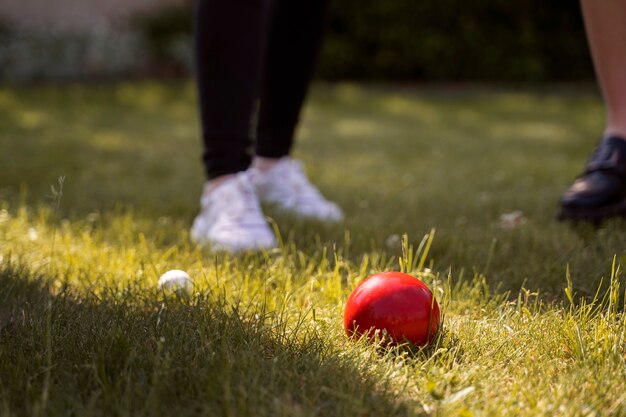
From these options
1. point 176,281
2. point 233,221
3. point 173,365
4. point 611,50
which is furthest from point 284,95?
point 173,365

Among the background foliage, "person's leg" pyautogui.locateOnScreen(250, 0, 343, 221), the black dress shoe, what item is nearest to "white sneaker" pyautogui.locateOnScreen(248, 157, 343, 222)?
"person's leg" pyautogui.locateOnScreen(250, 0, 343, 221)

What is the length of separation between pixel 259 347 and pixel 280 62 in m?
1.70

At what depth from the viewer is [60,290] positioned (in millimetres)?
1719

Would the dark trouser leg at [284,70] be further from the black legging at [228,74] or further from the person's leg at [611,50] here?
the person's leg at [611,50]

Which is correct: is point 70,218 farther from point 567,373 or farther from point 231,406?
point 567,373

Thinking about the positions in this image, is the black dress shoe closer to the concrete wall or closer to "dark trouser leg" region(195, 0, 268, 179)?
"dark trouser leg" region(195, 0, 268, 179)

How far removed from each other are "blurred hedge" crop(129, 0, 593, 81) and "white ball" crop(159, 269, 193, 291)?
9.49 meters

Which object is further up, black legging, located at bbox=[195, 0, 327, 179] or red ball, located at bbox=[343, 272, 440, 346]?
black legging, located at bbox=[195, 0, 327, 179]

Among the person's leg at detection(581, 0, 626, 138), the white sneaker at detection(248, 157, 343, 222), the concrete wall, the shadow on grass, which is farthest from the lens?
the concrete wall

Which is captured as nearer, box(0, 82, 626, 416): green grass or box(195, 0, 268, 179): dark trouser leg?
box(0, 82, 626, 416): green grass

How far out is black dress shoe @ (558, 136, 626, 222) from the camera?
2.39 metres

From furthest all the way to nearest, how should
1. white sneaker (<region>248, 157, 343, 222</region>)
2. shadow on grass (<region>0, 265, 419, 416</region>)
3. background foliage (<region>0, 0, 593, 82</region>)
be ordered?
1. background foliage (<region>0, 0, 593, 82</region>)
2. white sneaker (<region>248, 157, 343, 222</region>)
3. shadow on grass (<region>0, 265, 419, 416</region>)

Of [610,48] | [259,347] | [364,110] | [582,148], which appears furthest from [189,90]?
[259,347]

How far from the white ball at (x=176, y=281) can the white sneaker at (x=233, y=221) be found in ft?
1.17
